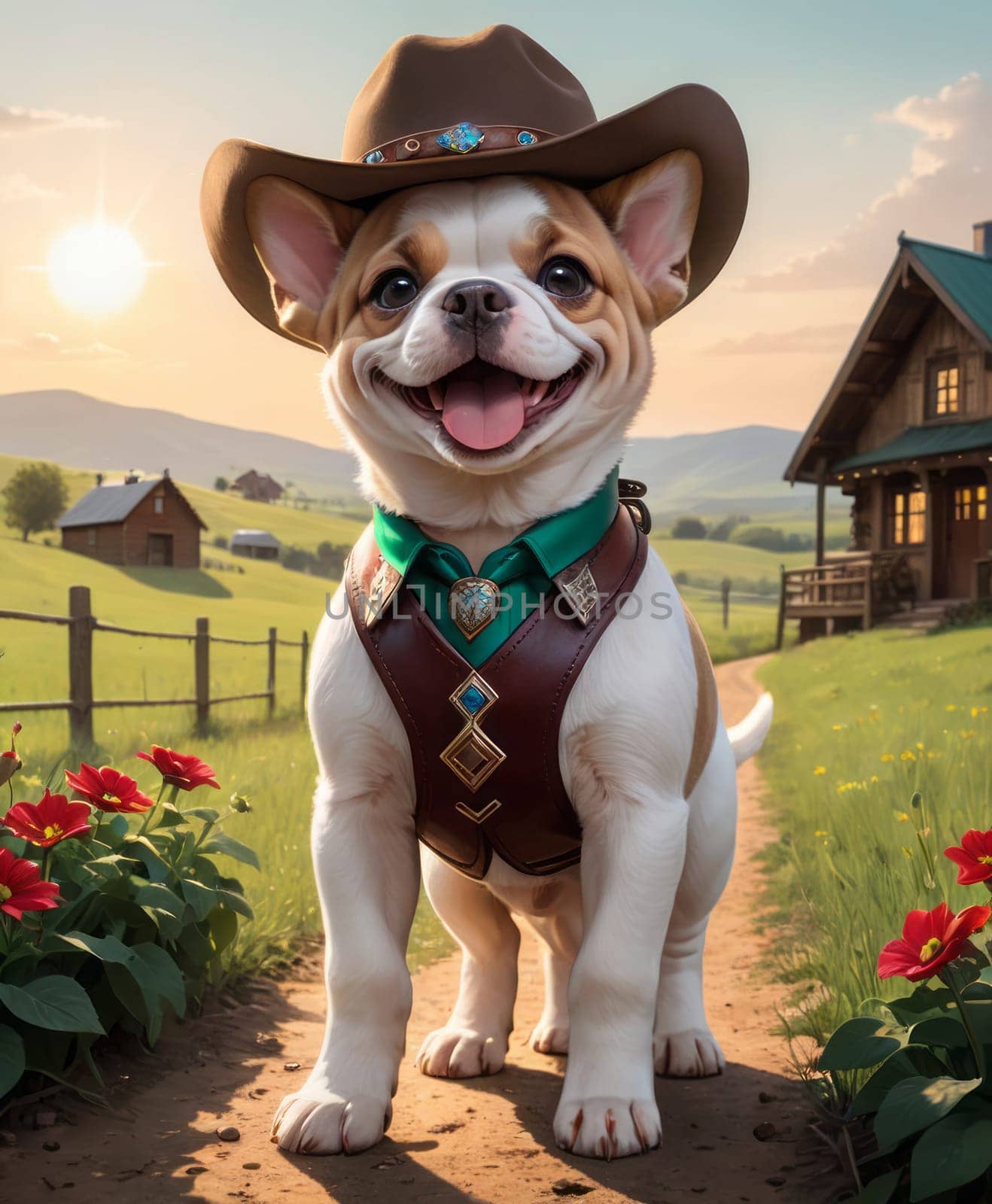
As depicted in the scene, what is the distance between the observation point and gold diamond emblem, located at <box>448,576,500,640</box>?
8.23 feet

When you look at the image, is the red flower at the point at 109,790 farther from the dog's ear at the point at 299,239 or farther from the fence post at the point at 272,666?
the fence post at the point at 272,666

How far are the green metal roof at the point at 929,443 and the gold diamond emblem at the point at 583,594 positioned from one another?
49.2 ft

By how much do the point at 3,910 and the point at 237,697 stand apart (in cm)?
722

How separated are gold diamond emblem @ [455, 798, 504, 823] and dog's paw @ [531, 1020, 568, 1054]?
962 mm

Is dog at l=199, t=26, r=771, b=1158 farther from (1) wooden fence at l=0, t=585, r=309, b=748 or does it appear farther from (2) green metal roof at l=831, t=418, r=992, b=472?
(2) green metal roof at l=831, t=418, r=992, b=472

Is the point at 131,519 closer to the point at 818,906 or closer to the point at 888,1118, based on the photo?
the point at 818,906

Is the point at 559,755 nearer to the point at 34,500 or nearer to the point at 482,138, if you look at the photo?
the point at 482,138

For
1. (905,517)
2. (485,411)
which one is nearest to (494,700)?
(485,411)

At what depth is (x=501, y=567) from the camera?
99.8 inches

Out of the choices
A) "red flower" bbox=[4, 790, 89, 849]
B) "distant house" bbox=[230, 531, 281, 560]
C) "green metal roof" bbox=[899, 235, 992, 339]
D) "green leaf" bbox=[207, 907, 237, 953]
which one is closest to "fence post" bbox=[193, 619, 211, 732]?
"green leaf" bbox=[207, 907, 237, 953]

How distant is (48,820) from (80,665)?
4645 mm

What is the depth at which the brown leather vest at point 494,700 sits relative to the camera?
247cm

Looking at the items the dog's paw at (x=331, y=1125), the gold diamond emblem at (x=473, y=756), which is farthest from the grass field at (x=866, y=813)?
the dog's paw at (x=331, y=1125)

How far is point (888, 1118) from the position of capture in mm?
1980
